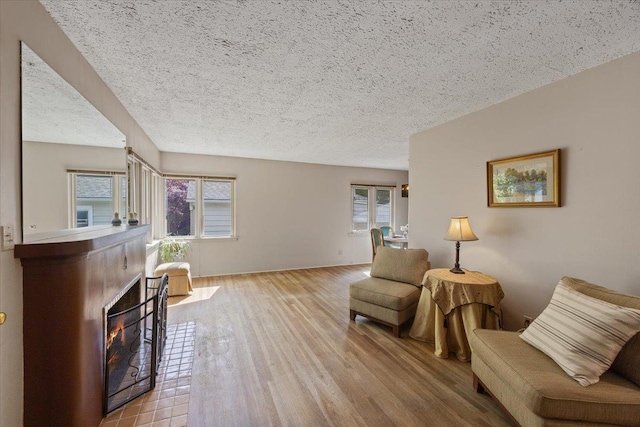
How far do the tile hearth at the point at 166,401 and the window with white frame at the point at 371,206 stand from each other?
4.92 meters

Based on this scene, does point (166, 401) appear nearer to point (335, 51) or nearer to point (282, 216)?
point (335, 51)

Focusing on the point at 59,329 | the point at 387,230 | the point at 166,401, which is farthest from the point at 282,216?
the point at 59,329

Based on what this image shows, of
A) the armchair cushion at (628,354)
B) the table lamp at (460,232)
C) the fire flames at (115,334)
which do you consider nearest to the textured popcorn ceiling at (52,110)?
the fire flames at (115,334)

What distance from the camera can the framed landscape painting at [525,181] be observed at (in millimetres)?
2350

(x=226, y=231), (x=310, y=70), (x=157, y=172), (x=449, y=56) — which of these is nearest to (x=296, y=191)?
(x=226, y=231)

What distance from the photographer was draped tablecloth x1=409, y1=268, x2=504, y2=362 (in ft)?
7.88

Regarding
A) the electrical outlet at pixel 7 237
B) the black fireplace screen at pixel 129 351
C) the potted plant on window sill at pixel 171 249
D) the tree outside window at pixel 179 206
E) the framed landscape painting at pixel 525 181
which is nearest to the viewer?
the electrical outlet at pixel 7 237

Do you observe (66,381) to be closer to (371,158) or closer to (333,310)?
(333,310)

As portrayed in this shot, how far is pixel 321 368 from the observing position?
229 cm

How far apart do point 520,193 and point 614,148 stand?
0.71 meters

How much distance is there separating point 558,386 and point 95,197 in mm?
3195

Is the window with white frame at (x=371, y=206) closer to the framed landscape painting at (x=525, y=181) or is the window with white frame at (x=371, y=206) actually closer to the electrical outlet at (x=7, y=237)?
the framed landscape painting at (x=525, y=181)

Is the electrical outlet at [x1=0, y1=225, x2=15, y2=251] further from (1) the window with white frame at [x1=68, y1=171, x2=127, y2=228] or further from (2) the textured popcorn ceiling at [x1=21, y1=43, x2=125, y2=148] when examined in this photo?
(1) the window with white frame at [x1=68, y1=171, x2=127, y2=228]

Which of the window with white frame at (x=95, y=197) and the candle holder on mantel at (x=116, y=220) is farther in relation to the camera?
the candle holder on mantel at (x=116, y=220)
